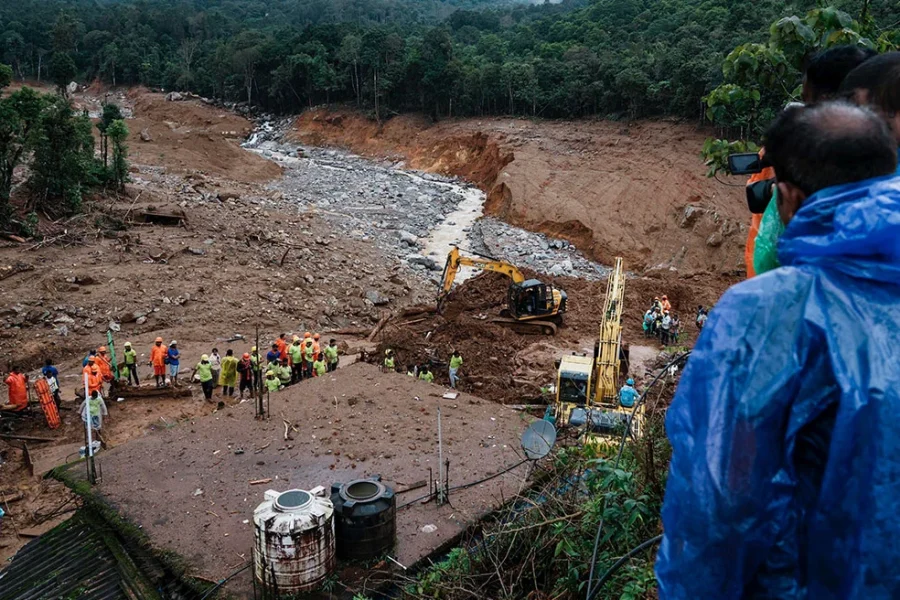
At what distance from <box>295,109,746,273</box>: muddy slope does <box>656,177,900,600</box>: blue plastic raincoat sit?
86.8 ft

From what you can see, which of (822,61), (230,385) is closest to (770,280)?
(822,61)

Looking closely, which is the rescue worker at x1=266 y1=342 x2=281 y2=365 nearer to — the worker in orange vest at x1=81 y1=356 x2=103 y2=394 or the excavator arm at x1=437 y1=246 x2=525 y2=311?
the worker in orange vest at x1=81 y1=356 x2=103 y2=394

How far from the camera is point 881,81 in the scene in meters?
2.62

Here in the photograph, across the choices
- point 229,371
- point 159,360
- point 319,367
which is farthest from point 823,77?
point 159,360

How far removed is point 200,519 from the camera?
746cm

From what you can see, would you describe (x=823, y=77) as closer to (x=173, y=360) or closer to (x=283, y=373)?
(x=283, y=373)

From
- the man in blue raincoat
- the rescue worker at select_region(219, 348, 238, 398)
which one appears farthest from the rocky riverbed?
the man in blue raincoat

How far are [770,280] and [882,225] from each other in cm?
28

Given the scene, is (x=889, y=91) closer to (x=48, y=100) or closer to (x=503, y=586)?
(x=503, y=586)

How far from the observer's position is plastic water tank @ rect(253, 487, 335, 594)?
578 cm

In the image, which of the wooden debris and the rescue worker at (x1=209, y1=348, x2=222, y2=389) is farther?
the wooden debris

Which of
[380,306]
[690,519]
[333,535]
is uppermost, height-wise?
[690,519]

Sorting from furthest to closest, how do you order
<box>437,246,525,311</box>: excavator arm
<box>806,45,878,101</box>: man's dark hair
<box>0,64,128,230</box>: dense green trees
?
1. <box>0,64,128,230</box>: dense green trees
2. <box>437,246,525,311</box>: excavator arm
3. <box>806,45,878,101</box>: man's dark hair

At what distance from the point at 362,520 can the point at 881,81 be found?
525 centimetres
